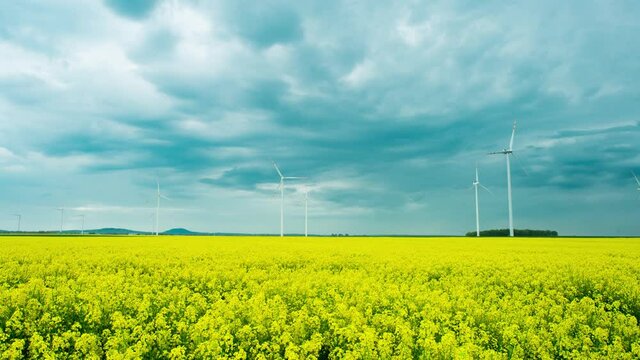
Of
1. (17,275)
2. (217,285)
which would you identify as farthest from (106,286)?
(17,275)

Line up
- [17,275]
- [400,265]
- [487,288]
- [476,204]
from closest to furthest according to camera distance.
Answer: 1. [487,288]
2. [17,275]
3. [400,265]
4. [476,204]

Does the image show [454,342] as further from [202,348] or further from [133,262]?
[133,262]

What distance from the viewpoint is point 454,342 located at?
7.30 metres

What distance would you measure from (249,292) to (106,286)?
4232 mm

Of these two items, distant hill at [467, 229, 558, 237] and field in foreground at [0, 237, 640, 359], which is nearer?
field in foreground at [0, 237, 640, 359]

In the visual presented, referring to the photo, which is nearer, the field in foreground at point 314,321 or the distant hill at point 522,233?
the field in foreground at point 314,321

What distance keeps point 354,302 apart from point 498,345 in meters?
3.67

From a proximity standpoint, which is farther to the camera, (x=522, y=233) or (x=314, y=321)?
(x=522, y=233)

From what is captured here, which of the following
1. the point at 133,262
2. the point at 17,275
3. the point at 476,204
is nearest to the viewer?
the point at 17,275

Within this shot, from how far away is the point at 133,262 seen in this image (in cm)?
2358

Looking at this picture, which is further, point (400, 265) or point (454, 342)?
point (400, 265)

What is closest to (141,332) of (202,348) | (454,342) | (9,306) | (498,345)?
(202,348)

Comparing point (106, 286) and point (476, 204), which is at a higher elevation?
point (476, 204)

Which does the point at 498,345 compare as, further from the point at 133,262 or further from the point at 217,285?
the point at 133,262
